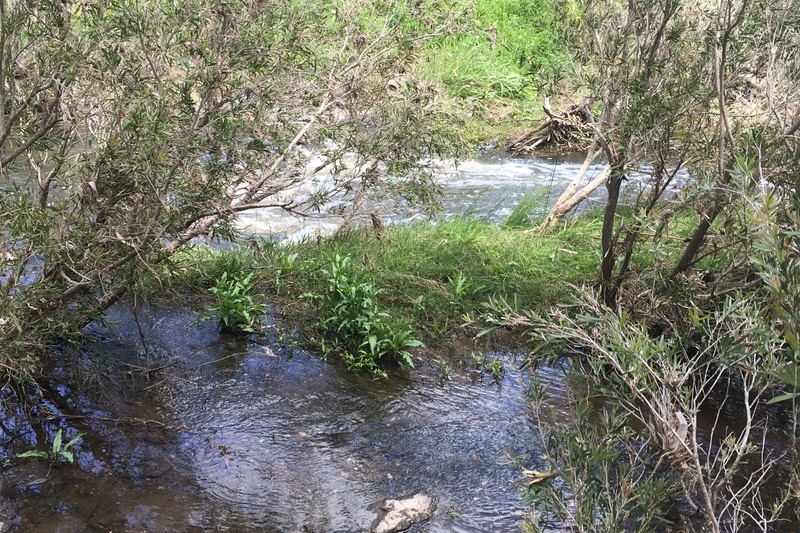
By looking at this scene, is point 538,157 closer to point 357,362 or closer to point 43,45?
point 357,362

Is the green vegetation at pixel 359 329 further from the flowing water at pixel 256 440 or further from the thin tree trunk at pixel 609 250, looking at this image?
the thin tree trunk at pixel 609 250

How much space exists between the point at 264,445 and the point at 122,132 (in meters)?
1.88

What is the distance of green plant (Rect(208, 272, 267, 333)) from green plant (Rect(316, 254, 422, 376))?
524 millimetres

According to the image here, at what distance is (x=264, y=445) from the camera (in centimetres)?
431

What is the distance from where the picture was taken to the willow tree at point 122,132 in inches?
150

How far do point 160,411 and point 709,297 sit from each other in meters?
3.38

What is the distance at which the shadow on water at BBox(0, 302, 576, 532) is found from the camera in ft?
12.2

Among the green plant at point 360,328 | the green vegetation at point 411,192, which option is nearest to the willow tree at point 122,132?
the green vegetation at point 411,192

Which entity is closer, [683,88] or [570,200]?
[683,88]

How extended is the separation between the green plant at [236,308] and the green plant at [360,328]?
1.72 ft

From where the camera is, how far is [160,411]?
14.8ft

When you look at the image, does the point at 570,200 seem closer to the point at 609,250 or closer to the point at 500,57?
the point at 609,250

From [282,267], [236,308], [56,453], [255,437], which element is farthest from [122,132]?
[282,267]

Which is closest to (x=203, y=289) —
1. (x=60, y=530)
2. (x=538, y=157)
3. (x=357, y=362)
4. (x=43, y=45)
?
(x=357, y=362)
